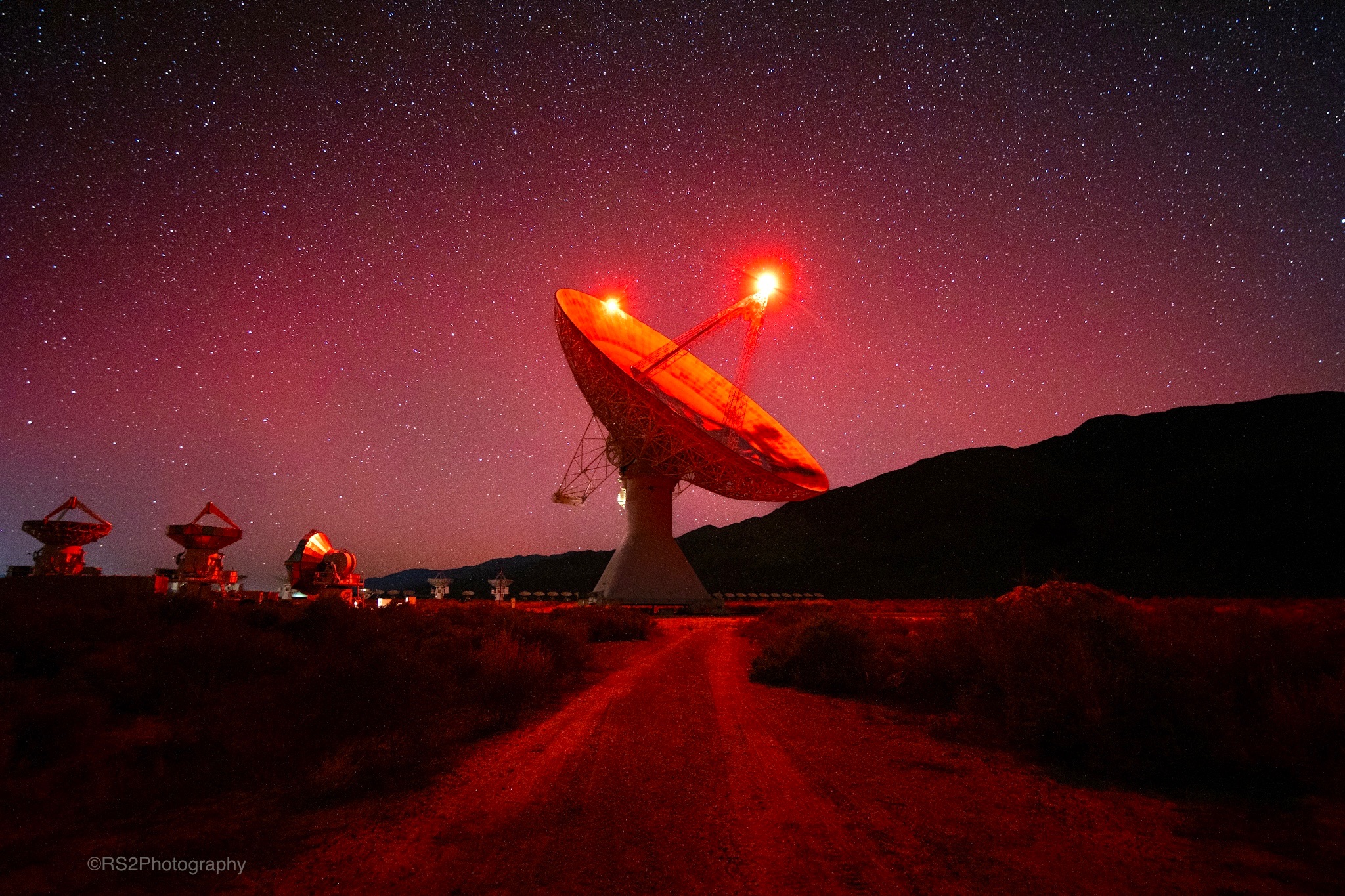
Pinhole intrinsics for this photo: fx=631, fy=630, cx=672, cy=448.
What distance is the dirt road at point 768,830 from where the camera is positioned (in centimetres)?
375

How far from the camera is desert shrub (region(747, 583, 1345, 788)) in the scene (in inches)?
211

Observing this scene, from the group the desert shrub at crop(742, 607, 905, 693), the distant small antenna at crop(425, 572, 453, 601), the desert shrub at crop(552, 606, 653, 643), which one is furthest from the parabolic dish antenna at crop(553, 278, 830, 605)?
the distant small antenna at crop(425, 572, 453, 601)

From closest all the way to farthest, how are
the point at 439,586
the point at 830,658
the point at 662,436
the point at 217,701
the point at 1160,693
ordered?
→ the point at 1160,693 < the point at 217,701 < the point at 830,658 < the point at 662,436 < the point at 439,586

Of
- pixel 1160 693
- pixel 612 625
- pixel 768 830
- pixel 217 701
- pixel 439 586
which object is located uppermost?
pixel 1160 693

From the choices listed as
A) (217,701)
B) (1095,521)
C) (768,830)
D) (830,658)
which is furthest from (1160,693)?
(1095,521)

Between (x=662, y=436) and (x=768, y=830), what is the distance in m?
24.7

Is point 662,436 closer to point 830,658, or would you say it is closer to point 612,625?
point 612,625

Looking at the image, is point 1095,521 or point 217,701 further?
point 1095,521

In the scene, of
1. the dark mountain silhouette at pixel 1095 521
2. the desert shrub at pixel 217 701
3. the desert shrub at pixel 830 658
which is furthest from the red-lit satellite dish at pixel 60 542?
the dark mountain silhouette at pixel 1095 521

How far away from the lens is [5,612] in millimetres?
9789

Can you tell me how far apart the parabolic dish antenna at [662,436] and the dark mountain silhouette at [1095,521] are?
24756 mm

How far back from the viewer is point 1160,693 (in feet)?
19.7

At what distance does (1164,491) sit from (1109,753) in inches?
3509

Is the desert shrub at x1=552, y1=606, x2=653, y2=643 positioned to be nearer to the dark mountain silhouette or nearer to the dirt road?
the dirt road
